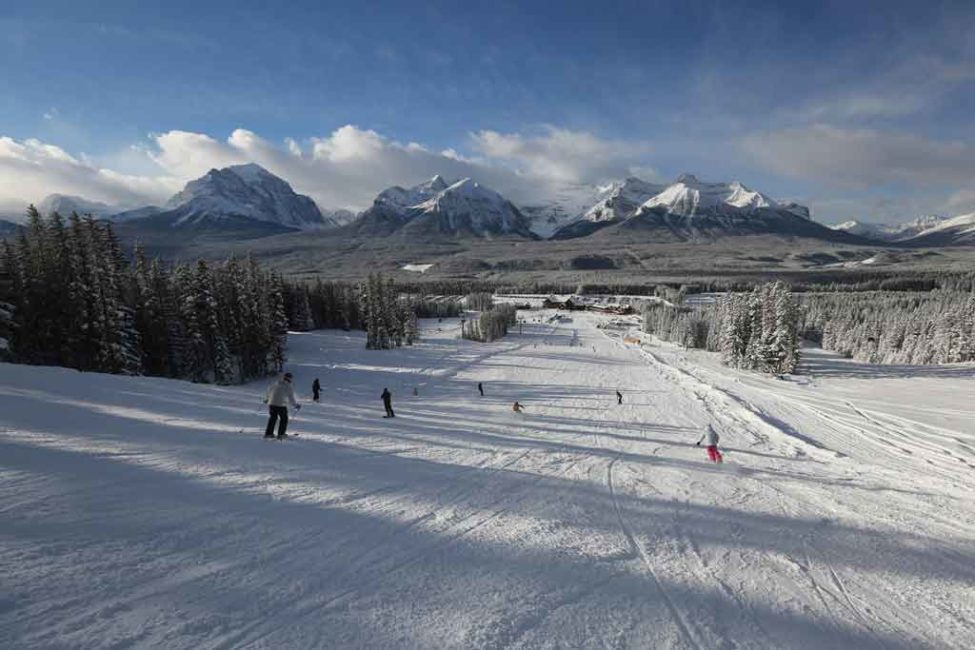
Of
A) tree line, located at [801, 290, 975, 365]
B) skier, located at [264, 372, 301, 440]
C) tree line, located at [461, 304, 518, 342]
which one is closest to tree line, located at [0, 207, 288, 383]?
skier, located at [264, 372, 301, 440]

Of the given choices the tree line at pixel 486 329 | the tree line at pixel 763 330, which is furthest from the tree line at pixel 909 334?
the tree line at pixel 486 329

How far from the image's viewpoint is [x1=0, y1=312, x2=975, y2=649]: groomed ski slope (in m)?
4.92

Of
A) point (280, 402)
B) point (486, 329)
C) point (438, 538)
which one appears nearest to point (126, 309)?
point (280, 402)

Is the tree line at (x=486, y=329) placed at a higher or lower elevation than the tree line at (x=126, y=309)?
lower

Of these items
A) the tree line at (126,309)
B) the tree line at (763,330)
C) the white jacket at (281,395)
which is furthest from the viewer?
the tree line at (763,330)

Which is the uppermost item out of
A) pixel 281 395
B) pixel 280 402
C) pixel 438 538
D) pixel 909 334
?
pixel 281 395

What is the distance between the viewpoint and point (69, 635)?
412cm

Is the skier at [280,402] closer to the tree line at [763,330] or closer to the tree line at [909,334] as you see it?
the tree line at [763,330]

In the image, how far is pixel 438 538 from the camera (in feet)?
23.8

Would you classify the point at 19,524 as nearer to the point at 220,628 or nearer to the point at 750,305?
the point at 220,628

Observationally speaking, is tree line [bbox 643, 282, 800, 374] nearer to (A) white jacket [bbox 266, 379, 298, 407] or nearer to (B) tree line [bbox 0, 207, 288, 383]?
(B) tree line [bbox 0, 207, 288, 383]

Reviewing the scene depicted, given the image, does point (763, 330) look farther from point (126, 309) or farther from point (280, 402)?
point (126, 309)

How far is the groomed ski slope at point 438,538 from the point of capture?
4.92 m

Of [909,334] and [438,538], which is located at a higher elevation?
[438,538]
